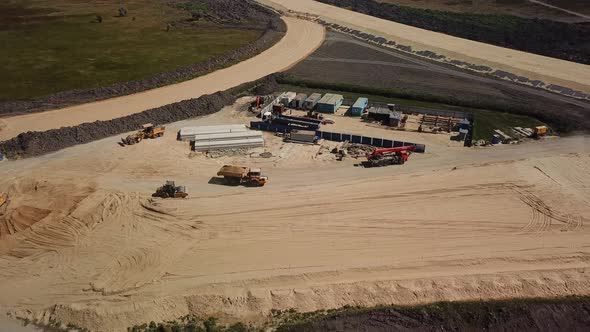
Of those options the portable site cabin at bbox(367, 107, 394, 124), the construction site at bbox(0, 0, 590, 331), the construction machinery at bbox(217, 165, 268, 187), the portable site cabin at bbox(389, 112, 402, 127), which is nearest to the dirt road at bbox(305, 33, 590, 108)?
the construction site at bbox(0, 0, 590, 331)

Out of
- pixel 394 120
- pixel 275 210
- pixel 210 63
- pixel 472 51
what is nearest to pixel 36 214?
pixel 275 210

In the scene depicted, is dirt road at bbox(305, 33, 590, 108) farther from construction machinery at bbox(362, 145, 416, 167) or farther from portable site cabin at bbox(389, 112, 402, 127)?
construction machinery at bbox(362, 145, 416, 167)

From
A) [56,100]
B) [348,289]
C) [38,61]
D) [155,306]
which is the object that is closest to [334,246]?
[348,289]

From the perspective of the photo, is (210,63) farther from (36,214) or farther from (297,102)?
(36,214)

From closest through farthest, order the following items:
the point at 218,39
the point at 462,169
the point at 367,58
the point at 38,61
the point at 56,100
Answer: the point at 462,169, the point at 56,100, the point at 38,61, the point at 367,58, the point at 218,39

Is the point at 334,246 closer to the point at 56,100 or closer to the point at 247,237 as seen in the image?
the point at 247,237

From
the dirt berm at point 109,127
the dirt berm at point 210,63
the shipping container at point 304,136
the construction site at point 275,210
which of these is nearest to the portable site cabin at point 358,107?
the construction site at point 275,210
